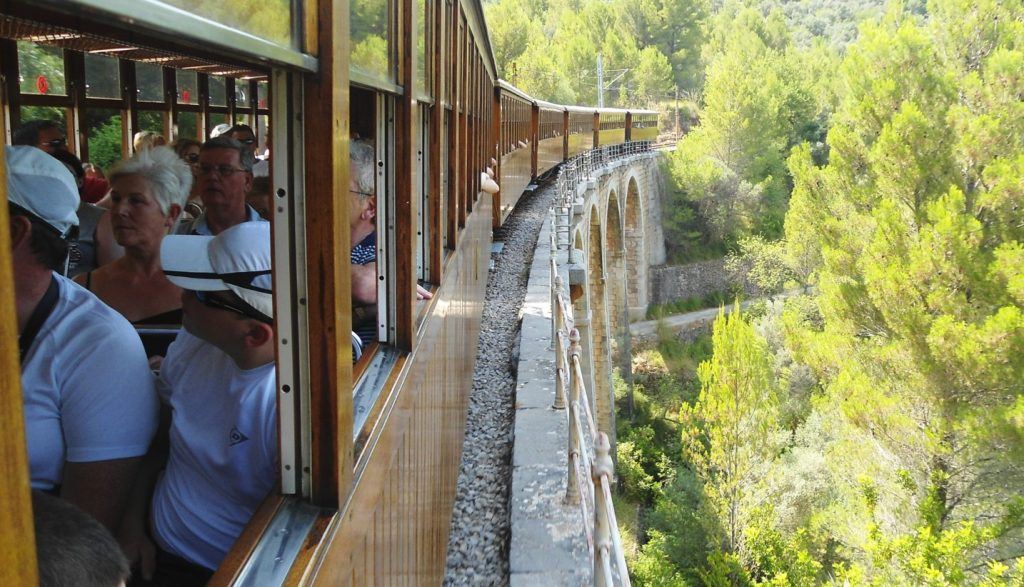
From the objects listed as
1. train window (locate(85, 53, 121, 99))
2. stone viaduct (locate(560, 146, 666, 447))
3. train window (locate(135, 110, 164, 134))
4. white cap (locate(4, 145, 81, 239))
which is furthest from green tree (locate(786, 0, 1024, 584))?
white cap (locate(4, 145, 81, 239))

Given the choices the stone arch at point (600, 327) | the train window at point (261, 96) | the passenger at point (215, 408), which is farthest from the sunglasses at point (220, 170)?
the stone arch at point (600, 327)

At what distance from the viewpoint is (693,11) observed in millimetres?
68812

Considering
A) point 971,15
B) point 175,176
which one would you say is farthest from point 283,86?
point 971,15

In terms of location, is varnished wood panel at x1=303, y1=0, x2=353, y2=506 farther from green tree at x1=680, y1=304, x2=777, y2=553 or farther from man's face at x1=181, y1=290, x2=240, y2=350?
green tree at x1=680, y1=304, x2=777, y2=553

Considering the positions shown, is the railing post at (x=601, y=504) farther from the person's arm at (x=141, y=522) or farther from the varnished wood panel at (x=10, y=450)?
the varnished wood panel at (x=10, y=450)

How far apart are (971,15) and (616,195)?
38.1ft

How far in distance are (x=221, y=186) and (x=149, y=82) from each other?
11.8 ft

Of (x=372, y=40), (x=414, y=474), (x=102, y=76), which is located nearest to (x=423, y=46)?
(x=372, y=40)

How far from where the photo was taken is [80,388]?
4.84 ft

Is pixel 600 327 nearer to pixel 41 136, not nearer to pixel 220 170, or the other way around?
pixel 41 136

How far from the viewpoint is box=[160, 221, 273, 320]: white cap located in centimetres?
147

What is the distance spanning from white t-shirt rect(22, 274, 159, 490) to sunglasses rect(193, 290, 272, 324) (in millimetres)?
143

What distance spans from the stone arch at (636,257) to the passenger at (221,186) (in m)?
30.9

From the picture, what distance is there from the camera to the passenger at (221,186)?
101 inches
